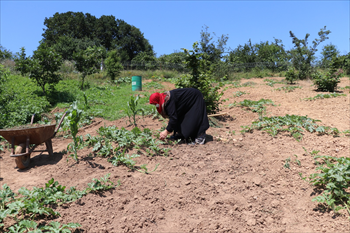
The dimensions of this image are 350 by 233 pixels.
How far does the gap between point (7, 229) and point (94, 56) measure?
11.2 metres

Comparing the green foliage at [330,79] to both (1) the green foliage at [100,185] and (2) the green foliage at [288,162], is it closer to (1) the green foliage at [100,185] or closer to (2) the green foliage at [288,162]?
(2) the green foliage at [288,162]

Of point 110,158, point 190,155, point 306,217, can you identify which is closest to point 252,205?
point 306,217

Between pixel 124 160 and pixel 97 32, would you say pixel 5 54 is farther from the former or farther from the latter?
pixel 124 160

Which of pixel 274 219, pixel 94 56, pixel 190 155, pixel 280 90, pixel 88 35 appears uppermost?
pixel 88 35

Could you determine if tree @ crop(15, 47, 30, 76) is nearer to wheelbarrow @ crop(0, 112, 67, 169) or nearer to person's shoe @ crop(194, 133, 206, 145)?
wheelbarrow @ crop(0, 112, 67, 169)

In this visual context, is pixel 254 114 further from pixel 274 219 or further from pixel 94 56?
pixel 94 56

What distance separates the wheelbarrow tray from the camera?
3.72 m

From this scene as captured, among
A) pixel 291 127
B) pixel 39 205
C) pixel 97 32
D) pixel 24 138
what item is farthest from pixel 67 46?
pixel 39 205

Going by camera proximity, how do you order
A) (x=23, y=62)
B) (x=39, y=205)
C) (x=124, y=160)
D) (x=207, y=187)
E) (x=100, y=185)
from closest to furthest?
(x=39, y=205)
(x=100, y=185)
(x=207, y=187)
(x=124, y=160)
(x=23, y=62)

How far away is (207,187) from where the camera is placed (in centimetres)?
314

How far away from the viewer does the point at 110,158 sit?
380 centimetres

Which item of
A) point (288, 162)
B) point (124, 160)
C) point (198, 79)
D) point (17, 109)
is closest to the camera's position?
point (124, 160)

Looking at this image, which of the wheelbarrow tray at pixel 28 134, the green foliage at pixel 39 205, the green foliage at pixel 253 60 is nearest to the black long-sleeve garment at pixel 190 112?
the green foliage at pixel 39 205

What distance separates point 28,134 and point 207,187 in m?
2.97
